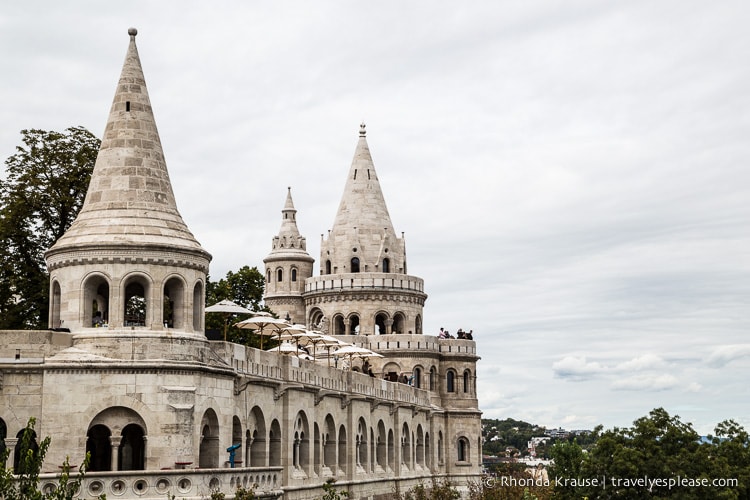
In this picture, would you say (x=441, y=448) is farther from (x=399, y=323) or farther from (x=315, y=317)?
(x=315, y=317)

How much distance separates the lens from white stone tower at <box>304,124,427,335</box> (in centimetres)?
9312

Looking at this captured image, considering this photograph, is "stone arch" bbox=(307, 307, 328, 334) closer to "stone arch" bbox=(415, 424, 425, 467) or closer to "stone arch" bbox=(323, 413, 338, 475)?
"stone arch" bbox=(415, 424, 425, 467)

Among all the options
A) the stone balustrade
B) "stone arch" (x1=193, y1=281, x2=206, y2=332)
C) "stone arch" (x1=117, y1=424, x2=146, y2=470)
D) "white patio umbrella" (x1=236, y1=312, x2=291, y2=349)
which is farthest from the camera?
the stone balustrade

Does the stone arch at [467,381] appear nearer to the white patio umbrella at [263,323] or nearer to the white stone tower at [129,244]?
the white patio umbrella at [263,323]

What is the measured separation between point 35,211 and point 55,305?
16.3 m

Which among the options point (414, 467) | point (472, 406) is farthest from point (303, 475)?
point (472, 406)

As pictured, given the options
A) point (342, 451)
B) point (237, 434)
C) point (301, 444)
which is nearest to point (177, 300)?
point (237, 434)

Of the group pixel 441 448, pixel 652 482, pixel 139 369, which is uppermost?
pixel 139 369

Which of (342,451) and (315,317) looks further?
(315,317)

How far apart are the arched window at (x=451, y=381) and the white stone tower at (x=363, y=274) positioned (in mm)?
4218

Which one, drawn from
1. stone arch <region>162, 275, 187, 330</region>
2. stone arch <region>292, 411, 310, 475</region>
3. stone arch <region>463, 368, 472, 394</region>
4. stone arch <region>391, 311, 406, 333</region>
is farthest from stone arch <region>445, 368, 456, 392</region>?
stone arch <region>162, 275, 187, 330</region>

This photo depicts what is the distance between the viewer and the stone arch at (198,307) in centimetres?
4369

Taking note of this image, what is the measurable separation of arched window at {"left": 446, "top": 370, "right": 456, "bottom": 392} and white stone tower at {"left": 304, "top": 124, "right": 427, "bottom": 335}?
422 centimetres

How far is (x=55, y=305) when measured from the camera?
43.4 metres
